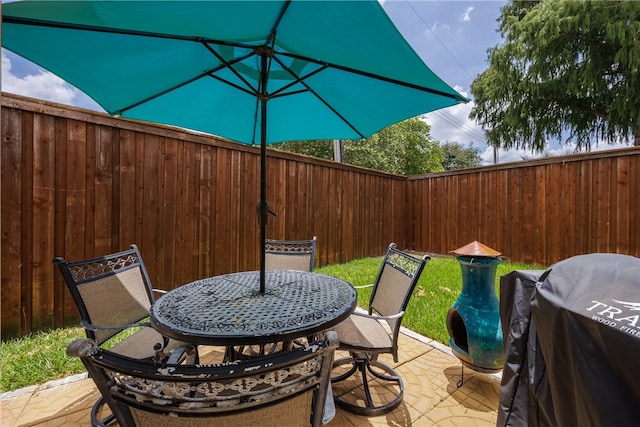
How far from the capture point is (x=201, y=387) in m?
0.64

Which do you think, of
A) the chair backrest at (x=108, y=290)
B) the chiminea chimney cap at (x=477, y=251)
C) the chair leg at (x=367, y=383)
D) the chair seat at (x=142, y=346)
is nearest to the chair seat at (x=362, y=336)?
the chair leg at (x=367, y=383)

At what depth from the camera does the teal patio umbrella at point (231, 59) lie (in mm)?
1144

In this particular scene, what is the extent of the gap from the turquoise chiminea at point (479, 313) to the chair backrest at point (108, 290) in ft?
7.31

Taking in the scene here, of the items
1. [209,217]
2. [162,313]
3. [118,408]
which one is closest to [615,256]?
[118,408]

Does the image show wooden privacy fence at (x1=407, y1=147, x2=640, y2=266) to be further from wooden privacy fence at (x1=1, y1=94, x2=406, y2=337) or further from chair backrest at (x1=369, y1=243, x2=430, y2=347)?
chair backrest at (x1=369, y1=243, x2=430, y2=347)

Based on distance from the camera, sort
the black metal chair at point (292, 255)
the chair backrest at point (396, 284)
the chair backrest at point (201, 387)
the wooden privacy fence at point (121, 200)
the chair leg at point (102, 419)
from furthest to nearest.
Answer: the black metal chair at point (292, 255)
the wooden privacy fence at point (121, 200)
the chair backrest at point (396, 284)
the chair leg at point (102, 419)
the chair backrest at point (201, 387)

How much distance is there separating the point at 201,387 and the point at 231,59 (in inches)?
68.1

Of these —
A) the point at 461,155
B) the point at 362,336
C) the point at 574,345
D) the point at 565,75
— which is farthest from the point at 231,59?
the point at 461,155

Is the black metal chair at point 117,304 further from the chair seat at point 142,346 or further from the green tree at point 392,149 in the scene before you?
the green tree at point 392,149

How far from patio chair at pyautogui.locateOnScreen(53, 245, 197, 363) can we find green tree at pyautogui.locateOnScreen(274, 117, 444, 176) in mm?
10437

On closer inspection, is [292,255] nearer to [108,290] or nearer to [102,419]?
[108,290]

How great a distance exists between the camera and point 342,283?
1936mm

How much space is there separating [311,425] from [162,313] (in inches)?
37.7

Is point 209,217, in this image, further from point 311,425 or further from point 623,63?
point 623,63
